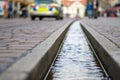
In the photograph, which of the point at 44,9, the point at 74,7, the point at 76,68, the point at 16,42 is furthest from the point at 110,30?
the point at 74,7

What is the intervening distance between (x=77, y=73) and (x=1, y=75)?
2.18 m

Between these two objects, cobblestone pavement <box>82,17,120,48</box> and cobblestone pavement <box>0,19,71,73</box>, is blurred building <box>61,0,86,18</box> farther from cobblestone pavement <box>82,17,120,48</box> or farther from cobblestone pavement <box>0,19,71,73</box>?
cobblestone pavement <box>0,19,71,73</box>

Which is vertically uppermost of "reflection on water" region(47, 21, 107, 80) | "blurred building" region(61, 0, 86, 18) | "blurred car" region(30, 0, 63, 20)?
"reflection on water" region(47, 21, 107, 80)

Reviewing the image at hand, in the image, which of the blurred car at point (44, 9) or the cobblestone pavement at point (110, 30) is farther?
the blurred car at point (44, 9)

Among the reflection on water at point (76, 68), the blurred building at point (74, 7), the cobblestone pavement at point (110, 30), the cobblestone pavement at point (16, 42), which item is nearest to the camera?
the cobblestone pavement at point (16, 42)

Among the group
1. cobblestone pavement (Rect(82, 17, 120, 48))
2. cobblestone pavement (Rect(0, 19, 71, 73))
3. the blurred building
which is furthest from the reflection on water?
the blurred building

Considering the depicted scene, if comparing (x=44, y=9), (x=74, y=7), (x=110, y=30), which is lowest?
(x=74, y=7)

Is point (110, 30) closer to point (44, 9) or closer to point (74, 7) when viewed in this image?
point (44, 9)

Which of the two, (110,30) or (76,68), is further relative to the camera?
(110,30)

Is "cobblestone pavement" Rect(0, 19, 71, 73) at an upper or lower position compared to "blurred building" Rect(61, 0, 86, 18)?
upper

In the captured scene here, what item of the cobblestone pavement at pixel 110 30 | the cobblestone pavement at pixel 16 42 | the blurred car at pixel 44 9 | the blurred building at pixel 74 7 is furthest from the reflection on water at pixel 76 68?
the blurred building at pixel 74 7

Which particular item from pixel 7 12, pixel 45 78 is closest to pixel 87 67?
pixel 45 78

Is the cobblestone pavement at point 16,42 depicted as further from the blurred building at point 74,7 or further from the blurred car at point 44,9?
the blurred building at point 74,7

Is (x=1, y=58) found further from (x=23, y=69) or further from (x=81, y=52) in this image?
(x=81, y=52)
